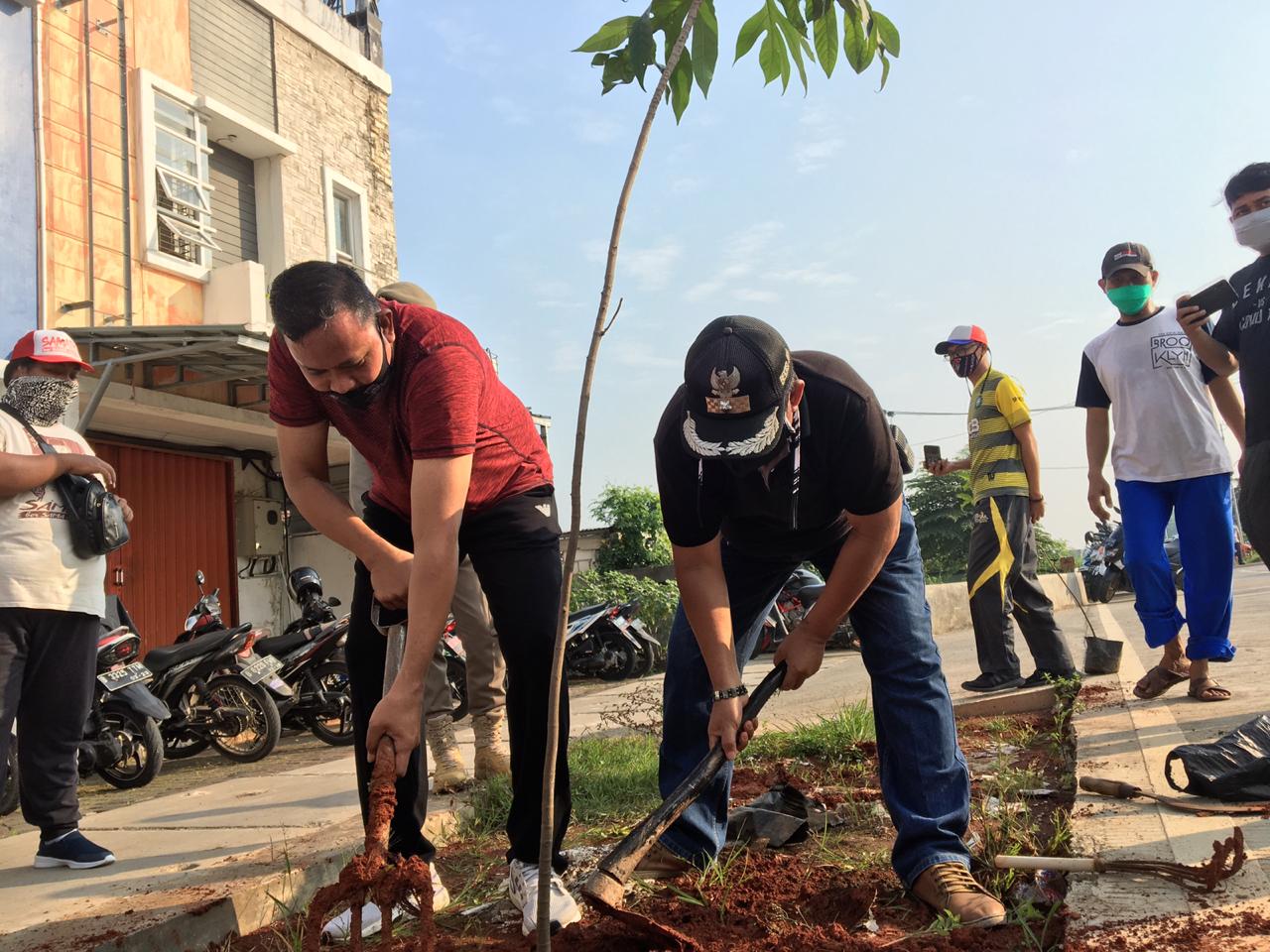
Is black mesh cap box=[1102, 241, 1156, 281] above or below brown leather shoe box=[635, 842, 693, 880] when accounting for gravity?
above

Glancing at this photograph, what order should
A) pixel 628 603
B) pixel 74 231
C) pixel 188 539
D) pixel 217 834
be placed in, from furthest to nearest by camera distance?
pixel 188 539 < pixel 628 603 < pixel 74 231 < pixel 217 834

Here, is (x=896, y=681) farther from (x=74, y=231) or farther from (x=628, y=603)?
(x=74, y=231)

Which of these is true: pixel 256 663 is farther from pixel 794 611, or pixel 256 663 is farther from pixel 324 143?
pixel 324 143

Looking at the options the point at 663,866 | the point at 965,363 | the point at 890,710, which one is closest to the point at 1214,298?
the point at 965,363

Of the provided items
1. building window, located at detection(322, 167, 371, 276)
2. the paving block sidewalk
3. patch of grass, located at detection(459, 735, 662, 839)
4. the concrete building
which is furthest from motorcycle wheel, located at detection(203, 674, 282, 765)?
building window, located at detection(322, 167, 371, 276)

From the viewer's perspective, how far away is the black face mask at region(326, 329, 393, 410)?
269 cm

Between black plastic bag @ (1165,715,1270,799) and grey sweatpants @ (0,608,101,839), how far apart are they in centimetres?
351

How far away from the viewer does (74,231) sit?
927cm

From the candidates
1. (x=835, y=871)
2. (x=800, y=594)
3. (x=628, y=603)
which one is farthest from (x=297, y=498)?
(x=800, y=594)

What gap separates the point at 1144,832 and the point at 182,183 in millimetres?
10603

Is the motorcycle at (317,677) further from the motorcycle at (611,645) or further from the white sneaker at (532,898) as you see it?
the white sneaker at (532,898)

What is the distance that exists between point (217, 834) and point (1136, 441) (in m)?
4.10

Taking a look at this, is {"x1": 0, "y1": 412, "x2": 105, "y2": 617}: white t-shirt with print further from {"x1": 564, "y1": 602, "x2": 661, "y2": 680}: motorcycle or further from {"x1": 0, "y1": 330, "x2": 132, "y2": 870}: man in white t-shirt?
{"x1": 564, "y1": 602, "x2": 661, "y2": 680}: motorcycle

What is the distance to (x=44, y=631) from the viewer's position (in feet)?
11.9
